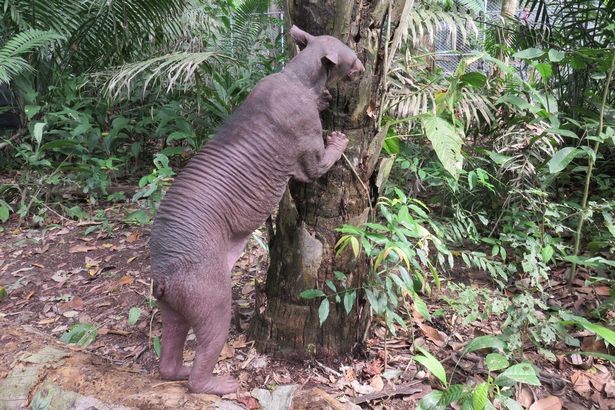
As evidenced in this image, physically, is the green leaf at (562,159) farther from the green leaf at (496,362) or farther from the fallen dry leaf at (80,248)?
the fallen dry leaf at (80,248)

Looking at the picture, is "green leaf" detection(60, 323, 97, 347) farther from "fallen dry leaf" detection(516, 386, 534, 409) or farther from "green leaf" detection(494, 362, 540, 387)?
"fallen dry leaf" detection(516, 386, 534, 409)

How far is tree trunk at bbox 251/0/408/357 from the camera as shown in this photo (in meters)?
2.72

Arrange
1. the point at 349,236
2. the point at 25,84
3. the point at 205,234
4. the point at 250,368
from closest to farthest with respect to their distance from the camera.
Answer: the point at 205,234, the point at 349,236, the point at 250,368, the point at 25,84

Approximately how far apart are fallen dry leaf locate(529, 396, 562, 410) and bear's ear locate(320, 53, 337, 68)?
2469 mm

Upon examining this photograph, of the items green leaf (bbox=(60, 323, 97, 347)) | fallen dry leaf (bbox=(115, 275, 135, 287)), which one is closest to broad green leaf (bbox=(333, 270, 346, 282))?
green leaf (bbox=(60, 323, 97, 347))

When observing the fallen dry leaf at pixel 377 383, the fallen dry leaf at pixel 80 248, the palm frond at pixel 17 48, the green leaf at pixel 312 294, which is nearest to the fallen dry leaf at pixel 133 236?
the fallen dry leaf at pixel 80 248

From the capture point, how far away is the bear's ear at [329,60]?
2.51 meters

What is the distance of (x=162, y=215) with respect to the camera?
8.20 ft

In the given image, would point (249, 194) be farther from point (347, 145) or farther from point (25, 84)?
point (25, 84)

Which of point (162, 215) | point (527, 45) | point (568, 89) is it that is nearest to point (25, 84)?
point (162, 215)

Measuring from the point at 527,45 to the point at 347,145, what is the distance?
4.01 m

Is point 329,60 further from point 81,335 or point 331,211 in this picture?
point 81,335

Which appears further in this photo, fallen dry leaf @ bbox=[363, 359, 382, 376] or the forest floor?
fallen dry leaf @ bbox=[363, 359, 382, 376]

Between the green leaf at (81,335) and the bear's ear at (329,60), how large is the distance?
8.83 ft
